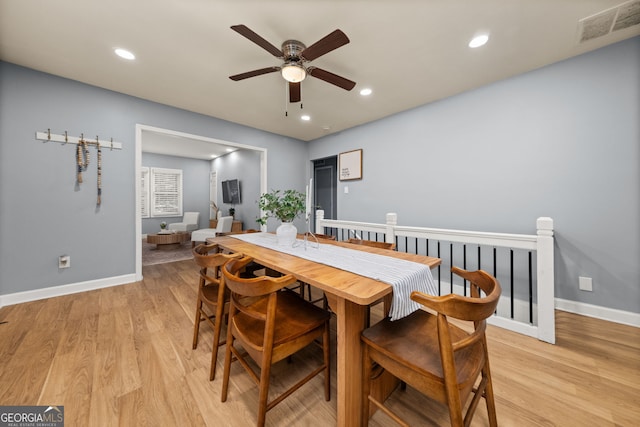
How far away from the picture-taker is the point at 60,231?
2.70 metres

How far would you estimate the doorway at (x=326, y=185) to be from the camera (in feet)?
16.6

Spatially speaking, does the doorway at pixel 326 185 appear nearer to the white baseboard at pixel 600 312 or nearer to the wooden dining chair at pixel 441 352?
the white baseboard at pixel 600 312

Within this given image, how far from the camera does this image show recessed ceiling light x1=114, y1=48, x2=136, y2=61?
2207mm

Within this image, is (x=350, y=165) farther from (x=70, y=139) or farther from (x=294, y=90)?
(x=70, y=139)

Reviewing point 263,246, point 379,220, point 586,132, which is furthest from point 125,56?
point 586,132

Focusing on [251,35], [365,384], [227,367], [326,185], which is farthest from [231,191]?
[365,384]

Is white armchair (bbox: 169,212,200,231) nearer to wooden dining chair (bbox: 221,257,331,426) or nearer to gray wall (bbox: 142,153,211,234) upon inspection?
gray wall (bbox: 142,153,211,234)

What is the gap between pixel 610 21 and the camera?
1812 millimetres

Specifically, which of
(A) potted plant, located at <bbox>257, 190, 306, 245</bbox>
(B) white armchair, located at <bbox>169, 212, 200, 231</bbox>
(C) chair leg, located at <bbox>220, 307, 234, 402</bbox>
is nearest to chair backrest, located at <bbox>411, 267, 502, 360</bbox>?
(C) chair leg, located at <bbox>220, 307, 234, 402</bbox>

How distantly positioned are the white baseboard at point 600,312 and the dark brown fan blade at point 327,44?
3288 mm

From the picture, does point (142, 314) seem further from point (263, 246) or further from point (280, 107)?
point (280, 107)

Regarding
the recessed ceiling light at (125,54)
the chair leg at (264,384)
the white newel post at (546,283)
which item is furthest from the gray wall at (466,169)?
the chair leg at (264,384)

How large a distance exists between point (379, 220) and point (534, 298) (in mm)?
2141

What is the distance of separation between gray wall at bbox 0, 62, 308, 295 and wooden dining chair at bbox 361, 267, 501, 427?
3.64 m
